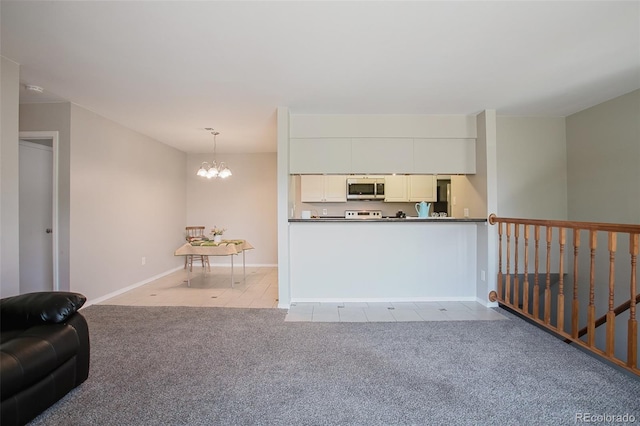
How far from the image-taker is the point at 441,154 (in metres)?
3.94

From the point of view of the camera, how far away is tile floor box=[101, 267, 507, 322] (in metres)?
3.33

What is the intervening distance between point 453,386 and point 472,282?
91.0 inches

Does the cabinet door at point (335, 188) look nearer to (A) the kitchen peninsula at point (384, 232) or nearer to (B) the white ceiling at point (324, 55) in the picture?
(A) the kitchen peninsula at point (384, 232)

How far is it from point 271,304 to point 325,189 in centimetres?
248

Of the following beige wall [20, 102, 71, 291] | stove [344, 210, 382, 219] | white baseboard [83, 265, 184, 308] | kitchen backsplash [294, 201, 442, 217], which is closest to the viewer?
beige wall [20, 102, 71, 291]

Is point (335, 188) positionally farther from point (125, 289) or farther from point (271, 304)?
point (125, 289)

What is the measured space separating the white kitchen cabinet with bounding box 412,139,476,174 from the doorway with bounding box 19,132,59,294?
4.49 m

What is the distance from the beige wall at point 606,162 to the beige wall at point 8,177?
5.98m

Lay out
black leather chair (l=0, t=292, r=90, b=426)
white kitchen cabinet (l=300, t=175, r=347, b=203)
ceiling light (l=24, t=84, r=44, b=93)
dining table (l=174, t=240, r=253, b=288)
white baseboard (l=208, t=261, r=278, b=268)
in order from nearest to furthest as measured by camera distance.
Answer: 1. black leather chair (l=0, t=292, r=90, b=426)
2. ceiling light (l=24, t=84, r=44, b=93)
3. dining table (l=174, t=240, r=253, b=288)
4. white kitchen cabinet (l=300, t=175, r=347, b=203)
5. white baseboard (l=208, t=261, r=278, b=268)

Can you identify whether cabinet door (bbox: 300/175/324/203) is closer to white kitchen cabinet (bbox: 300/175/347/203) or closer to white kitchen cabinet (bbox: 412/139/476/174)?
white kitchen cabinet (bbox: 300/175/347/203)

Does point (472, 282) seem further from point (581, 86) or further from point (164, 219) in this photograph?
point (164, 219)

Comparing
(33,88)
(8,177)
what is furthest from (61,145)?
(8,177)

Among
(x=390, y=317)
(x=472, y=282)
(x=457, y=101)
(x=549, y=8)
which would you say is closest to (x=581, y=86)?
(x=457, y=101)

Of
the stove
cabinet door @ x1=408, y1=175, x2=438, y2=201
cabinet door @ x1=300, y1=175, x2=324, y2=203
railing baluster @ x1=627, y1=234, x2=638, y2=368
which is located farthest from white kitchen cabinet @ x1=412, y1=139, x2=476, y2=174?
railing baluster @ x1=627, y1=234, x2=638, y2=368
